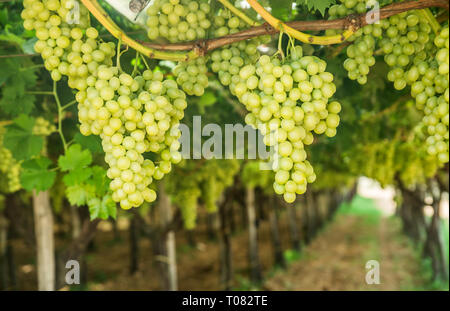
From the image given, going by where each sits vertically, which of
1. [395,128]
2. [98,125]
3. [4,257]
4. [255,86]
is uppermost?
[395,128]

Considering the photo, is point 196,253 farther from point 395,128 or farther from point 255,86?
point 255,86


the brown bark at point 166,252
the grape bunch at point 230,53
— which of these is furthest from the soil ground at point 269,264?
the grape bunch at point 230,53

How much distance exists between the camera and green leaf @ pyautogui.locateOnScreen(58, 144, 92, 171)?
2.11 metres

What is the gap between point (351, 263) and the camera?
32.6 ft

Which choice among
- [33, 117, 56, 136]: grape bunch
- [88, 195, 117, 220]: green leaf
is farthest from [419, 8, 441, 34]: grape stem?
[33, 117, 56, 136]: grape bunch

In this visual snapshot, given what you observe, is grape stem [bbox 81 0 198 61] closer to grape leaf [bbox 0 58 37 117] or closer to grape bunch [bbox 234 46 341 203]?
grape bunch [bbox 234 46 341 203]

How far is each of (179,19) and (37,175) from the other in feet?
4.52

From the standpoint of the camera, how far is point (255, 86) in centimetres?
132

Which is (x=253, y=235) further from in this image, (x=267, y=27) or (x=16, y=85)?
(x=267, y=27)
